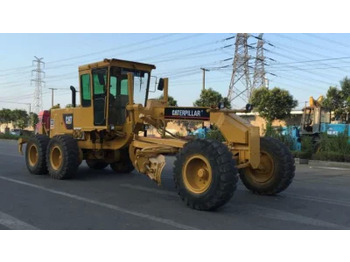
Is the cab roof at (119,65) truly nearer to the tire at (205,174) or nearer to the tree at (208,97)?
the tire at (205,174)

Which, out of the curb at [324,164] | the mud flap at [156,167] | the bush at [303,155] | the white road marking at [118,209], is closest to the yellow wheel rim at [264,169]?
the mud flap at [156,167]

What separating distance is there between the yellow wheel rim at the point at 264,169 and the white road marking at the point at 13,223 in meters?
4.35

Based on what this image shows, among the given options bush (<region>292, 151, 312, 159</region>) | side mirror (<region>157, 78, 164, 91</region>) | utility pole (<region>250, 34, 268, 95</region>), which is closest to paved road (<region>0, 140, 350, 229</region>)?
side mirror (<region>157, 78, 164, 91</region>)

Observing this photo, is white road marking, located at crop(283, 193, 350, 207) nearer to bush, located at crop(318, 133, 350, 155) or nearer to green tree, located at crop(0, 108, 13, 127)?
bush, located at crop(318, 133, 350, 155)

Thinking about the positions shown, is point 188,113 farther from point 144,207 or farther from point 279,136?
point 279,136

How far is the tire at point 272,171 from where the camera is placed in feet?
24.0

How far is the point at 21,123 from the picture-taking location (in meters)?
64.7

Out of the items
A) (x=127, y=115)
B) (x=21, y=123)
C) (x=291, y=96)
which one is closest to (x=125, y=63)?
(x=127, y=115)

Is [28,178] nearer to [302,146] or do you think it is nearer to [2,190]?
[2,190]

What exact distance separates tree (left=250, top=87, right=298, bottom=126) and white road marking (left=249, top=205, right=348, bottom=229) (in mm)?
28666

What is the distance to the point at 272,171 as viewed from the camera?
7.46m

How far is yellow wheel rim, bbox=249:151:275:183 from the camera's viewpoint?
7.48 m

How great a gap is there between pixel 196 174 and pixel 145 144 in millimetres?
1984

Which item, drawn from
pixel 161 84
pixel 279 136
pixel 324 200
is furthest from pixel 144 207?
pixel 279 136
